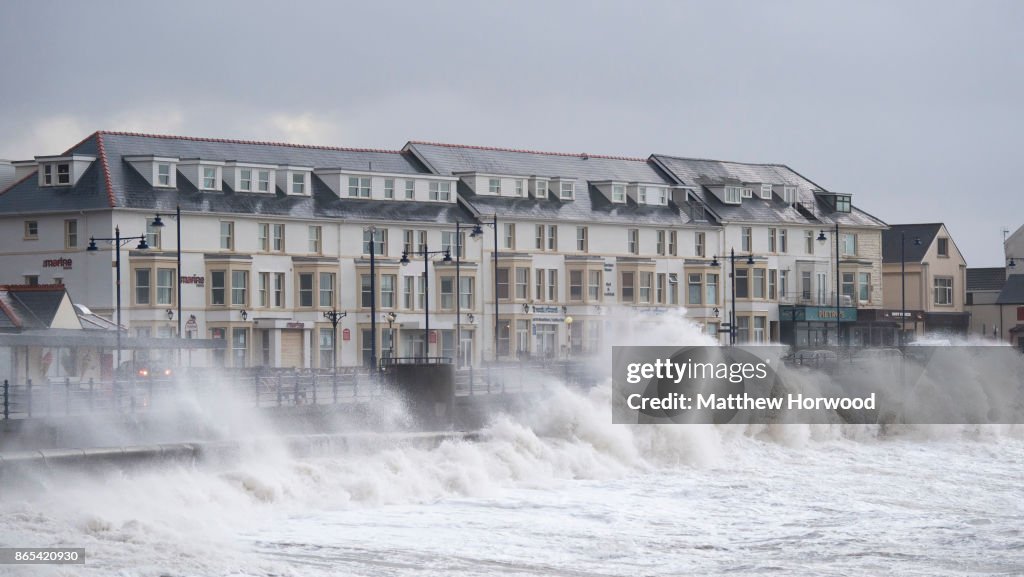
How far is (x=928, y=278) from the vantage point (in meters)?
99.1

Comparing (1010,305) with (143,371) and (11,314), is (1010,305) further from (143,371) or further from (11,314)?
(143,371)

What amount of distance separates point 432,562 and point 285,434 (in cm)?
→ 1054

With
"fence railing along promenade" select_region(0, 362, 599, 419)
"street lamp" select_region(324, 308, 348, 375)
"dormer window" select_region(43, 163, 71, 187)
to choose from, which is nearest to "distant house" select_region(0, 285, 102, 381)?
"fence railing along promenade" select_region(0, 362, 599, 419)

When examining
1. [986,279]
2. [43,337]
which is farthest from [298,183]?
[986,279]

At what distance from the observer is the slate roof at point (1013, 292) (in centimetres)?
10106

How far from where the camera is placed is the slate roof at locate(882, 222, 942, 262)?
325ft

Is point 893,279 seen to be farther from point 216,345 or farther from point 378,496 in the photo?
point 378,496

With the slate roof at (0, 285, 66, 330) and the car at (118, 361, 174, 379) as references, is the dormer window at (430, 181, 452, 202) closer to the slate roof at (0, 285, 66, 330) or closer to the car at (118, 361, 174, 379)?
the slate roof at (0, 285, 66, 330)

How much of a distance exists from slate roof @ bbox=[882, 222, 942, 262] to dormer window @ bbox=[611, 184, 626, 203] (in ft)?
68.5

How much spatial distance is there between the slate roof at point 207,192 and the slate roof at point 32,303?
11565 millimetres

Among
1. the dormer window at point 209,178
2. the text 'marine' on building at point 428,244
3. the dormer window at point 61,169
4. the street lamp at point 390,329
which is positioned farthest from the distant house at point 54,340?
the street lamp at point 390,329

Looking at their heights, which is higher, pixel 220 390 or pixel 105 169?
pixel 105 169

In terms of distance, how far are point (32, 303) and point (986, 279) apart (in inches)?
2873

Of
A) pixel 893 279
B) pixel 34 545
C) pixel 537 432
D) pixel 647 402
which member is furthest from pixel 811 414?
pixel 893 279
